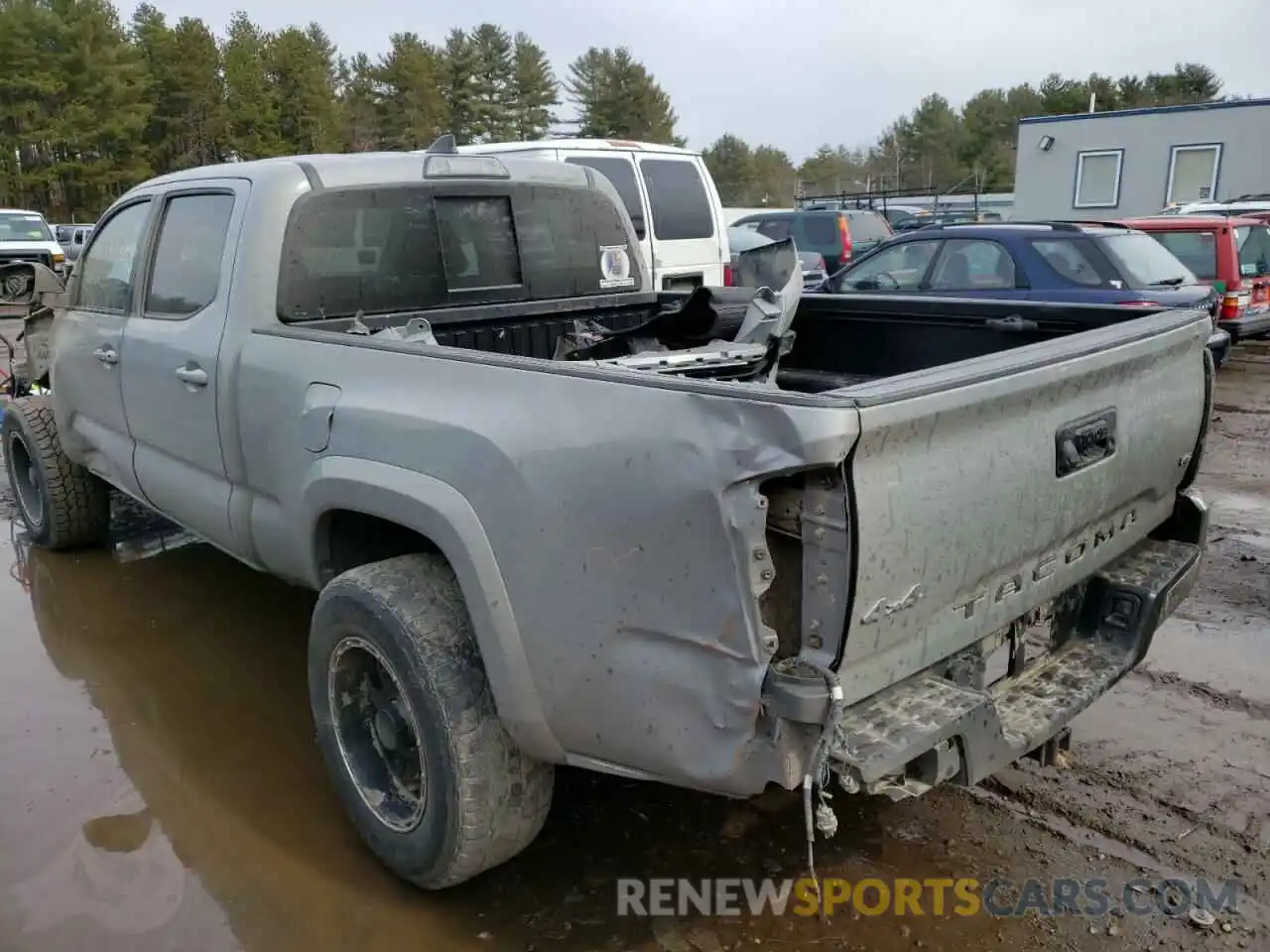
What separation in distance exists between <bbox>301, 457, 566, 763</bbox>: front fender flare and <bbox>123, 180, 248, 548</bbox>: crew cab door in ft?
4.12

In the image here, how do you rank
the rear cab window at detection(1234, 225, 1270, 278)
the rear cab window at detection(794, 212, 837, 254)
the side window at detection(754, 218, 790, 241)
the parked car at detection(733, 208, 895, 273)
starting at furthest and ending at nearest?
the side window at detection(754, 218, 790, 241) < the rear cab window at detection(794, 212, 837, 254) < the parked car at detection(733, 208, 895, 273) < the rear cab window at detection(1234, 225, 1270, 278)

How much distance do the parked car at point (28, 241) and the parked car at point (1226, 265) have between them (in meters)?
18.2

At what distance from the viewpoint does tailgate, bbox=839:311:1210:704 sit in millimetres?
1996

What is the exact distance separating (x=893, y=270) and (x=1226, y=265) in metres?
3.70

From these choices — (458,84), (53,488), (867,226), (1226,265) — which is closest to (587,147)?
(53,488)

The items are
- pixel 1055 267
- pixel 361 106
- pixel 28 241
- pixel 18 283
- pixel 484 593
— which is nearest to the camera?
pixel 484 593

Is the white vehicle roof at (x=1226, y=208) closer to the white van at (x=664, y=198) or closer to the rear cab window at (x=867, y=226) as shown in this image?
the rear cab window at (x=867, y=226)

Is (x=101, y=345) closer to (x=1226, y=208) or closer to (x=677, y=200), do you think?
(x=677, y=200)

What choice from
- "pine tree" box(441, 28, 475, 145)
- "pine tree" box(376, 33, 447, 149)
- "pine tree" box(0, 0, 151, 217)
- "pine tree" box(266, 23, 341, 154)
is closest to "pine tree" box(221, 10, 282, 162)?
"pine tree" box(266, 23, 341, 154)

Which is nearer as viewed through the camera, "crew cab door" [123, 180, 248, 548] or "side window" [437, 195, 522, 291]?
"crew cab door" [123, 180, 248, 548]

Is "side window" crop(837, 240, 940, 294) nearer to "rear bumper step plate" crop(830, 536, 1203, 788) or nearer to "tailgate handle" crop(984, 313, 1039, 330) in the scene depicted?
"tailgate handle" crop(984, 313, 1039, 330)

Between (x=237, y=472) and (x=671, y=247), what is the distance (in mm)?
6657

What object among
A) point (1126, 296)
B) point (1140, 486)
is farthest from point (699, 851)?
point (1126, 296)

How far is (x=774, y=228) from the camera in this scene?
15883 millimetres
